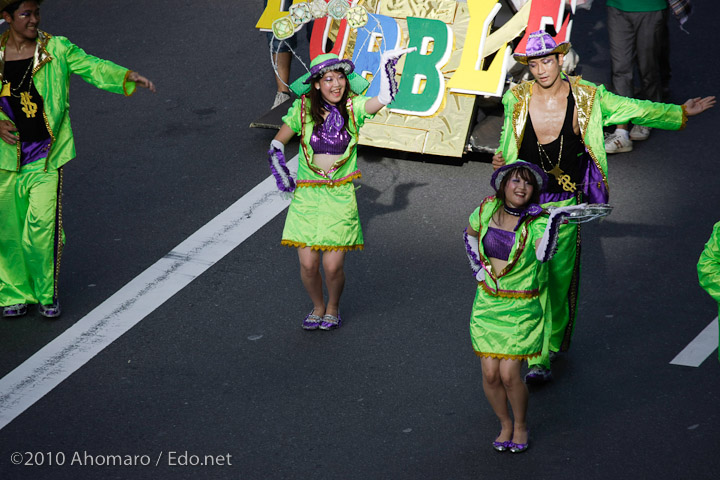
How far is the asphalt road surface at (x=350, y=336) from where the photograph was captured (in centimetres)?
609

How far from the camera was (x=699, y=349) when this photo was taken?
6.85 metres

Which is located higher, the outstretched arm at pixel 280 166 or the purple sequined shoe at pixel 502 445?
the outstretched arm at pixel 280 166

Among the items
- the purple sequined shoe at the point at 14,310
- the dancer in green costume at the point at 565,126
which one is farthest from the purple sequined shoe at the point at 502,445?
the purple sequined shoe at the point at 14,310

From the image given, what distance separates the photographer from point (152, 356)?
23.3 feet

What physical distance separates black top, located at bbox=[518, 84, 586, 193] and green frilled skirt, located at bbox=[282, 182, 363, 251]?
1.31 metres

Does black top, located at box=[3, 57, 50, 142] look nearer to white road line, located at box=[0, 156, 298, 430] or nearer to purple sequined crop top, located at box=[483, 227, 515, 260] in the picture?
white road line, located at box=[0, 156, 298, 430]

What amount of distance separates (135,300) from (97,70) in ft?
5.60

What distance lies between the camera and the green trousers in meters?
7.33

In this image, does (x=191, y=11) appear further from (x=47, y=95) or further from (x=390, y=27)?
(x=47, y=95)

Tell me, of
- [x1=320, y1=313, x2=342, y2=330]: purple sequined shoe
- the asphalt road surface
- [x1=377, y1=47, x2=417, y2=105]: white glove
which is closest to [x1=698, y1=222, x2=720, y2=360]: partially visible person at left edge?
the asphalt road surface

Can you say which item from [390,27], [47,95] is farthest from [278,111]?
[47,95]

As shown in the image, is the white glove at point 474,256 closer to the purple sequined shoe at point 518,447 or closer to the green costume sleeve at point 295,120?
the purple sequined shoe at point 518,447

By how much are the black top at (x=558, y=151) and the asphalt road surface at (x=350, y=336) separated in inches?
50.6

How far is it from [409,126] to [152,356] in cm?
349
